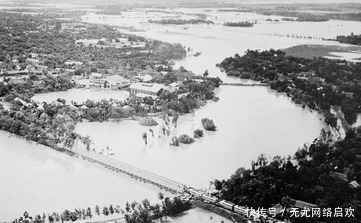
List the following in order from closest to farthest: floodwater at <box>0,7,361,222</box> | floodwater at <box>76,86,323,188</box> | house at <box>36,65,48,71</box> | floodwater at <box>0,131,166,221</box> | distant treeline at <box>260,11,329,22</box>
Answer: floodwater at <box>0,131,166,221</box> → floodwater at <box>0,7,361,222</box> → floodwater at <box>76,86,323,188</box> → house at <box>36,65,48,71</box> → distant treeline at <box>260,11,329,22</box>

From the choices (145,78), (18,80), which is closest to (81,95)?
(145,78)

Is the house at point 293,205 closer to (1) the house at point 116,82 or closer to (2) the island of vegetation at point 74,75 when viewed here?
(2) the island of vegetation at point 74,75

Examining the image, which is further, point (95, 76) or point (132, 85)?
point (95, 76)

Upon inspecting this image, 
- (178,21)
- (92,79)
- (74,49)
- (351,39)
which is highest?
(351,39)

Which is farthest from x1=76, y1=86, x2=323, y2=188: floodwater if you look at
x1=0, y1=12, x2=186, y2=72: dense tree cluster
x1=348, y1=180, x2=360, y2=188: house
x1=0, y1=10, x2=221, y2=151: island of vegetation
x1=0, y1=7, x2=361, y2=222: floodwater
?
x1=0, y1=12, x2=186, y2=72: dense tree cluster

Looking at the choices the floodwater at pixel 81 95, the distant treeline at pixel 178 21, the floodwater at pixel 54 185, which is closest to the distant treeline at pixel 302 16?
the distant treeline at pixel 178 21

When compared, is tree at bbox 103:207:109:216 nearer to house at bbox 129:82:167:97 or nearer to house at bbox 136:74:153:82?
house at bbox 129:82:167:97

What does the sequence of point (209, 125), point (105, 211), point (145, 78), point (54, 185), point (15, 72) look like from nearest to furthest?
1. point (105, 211)
2. point (54, 185)
3. point (209, 125)
4. point (145, 78)
5. point (15, 72)

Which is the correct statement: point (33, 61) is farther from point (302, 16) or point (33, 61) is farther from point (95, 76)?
point (302, 16)
